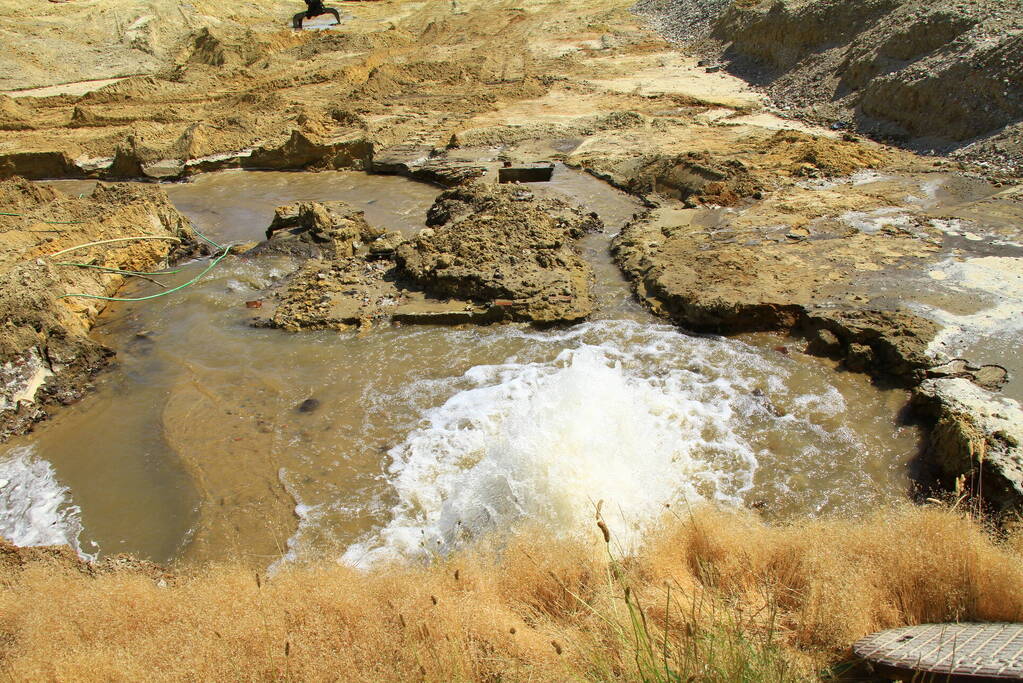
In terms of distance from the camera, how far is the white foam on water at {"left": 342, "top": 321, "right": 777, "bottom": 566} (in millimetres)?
4199

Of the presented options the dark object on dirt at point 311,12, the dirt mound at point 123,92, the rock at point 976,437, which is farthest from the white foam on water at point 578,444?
the dark object on dirt at point 311,12

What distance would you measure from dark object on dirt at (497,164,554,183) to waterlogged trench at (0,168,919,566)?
412cm

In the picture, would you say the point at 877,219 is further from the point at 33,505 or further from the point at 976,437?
the point at 33,505

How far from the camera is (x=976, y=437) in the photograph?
3977 mm

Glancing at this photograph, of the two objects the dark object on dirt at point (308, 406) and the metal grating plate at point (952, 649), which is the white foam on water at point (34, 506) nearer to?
the dark object on dirt at point (308, 406)

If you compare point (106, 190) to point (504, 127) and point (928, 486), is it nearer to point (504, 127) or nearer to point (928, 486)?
point (504, 127)

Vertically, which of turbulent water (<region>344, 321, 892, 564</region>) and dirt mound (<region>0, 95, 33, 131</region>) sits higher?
dirt mound (<region>0, 95, 33, 131</region>)

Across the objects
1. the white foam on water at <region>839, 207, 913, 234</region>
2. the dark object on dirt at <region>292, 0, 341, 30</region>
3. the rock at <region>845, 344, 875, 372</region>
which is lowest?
the rock at <region>845, 344, 875, 372</region>

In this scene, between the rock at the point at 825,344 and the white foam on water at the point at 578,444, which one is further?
the rock at the point at 825,344

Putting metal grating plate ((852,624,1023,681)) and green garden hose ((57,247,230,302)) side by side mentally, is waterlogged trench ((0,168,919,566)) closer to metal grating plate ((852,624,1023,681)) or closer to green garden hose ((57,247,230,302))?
green garden hose ((57,247,230,302))

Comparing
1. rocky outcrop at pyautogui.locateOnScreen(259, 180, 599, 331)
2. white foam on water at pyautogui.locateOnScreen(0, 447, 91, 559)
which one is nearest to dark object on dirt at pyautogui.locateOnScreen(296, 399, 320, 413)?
rocky outcrop at pyautogui.locateOnScreen(259, 180, 599, 331)

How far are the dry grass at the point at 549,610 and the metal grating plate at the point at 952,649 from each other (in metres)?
0.15

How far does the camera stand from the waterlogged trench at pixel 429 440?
4.24 metres

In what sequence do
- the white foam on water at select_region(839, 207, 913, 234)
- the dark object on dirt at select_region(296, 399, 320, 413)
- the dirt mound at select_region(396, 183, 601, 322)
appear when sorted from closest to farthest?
the dark object on dirt at select_region(296, 399, 320, 413)
the dirt mound at select_region(396, 183, 601, 322)
the white foam on water at select_region(839, 207, 913, 234)
